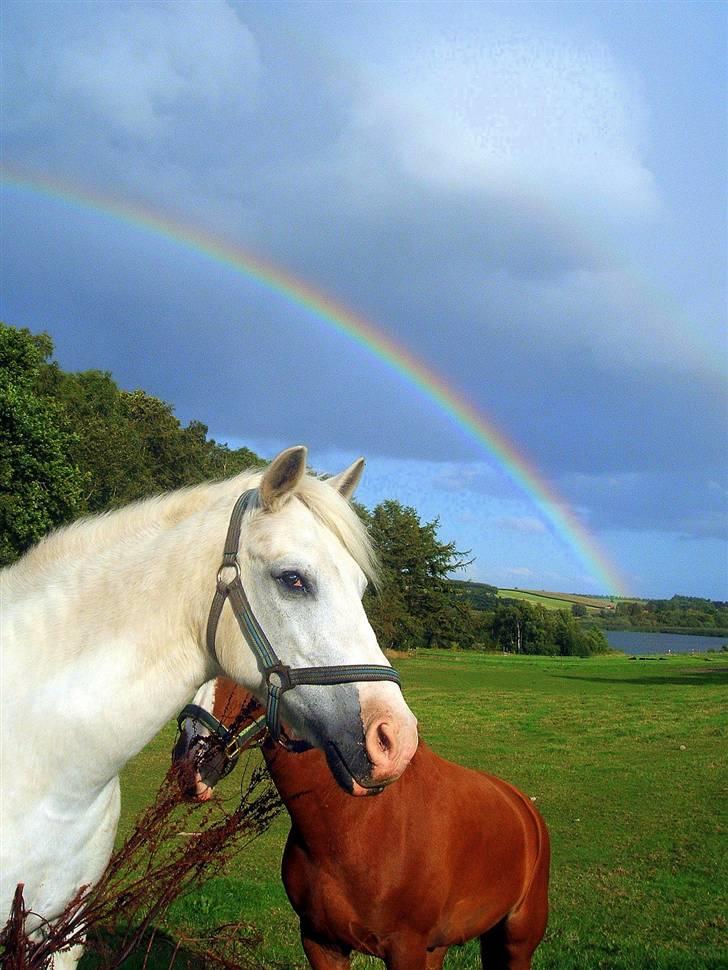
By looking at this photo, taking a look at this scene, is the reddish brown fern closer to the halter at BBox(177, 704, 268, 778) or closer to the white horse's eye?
the halter at BBox(177, 704, 268, 778)

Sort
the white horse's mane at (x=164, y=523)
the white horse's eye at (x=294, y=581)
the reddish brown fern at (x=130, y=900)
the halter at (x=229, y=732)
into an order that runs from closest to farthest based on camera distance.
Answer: the reddish brown fern at (x=130, y=900), the white horse's eye at (x=294, y=581), the white horse's mane at (x=164, y=523), the halter at (x=229, y=732)

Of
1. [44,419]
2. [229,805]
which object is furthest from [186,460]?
[229,805]

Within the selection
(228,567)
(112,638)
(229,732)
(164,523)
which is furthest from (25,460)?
(228,567)

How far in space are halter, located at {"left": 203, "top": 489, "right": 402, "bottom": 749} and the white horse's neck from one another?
56 mm

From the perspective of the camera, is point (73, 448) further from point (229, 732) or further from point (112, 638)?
point (112, 638)

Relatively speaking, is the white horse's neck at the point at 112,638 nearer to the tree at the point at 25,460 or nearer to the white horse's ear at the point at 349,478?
the white horse's ear at the point at 349,478

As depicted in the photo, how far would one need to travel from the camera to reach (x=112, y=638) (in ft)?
7.45

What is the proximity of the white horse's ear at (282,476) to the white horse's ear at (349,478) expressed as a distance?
42 centimetres

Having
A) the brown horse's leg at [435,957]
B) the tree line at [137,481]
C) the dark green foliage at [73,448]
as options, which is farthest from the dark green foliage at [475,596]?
the brown horse's leg at [435,957]

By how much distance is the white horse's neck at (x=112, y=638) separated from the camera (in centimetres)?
217

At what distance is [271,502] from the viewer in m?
2.33

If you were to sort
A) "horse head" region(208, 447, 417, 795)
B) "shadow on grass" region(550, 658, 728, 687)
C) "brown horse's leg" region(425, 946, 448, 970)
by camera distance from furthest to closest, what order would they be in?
1. "shadow on grass" region(550, 658, 728, 687)
2. "brown horse's leg" region(425, 946, 448, 970)
3. "horse head" region(208, 447, 417, 795)

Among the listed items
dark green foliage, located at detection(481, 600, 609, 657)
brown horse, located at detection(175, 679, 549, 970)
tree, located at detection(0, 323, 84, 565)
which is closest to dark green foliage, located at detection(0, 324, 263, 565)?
tree, located at detection(0, 323, 84, 565)

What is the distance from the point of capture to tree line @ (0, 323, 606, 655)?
18406 mm
